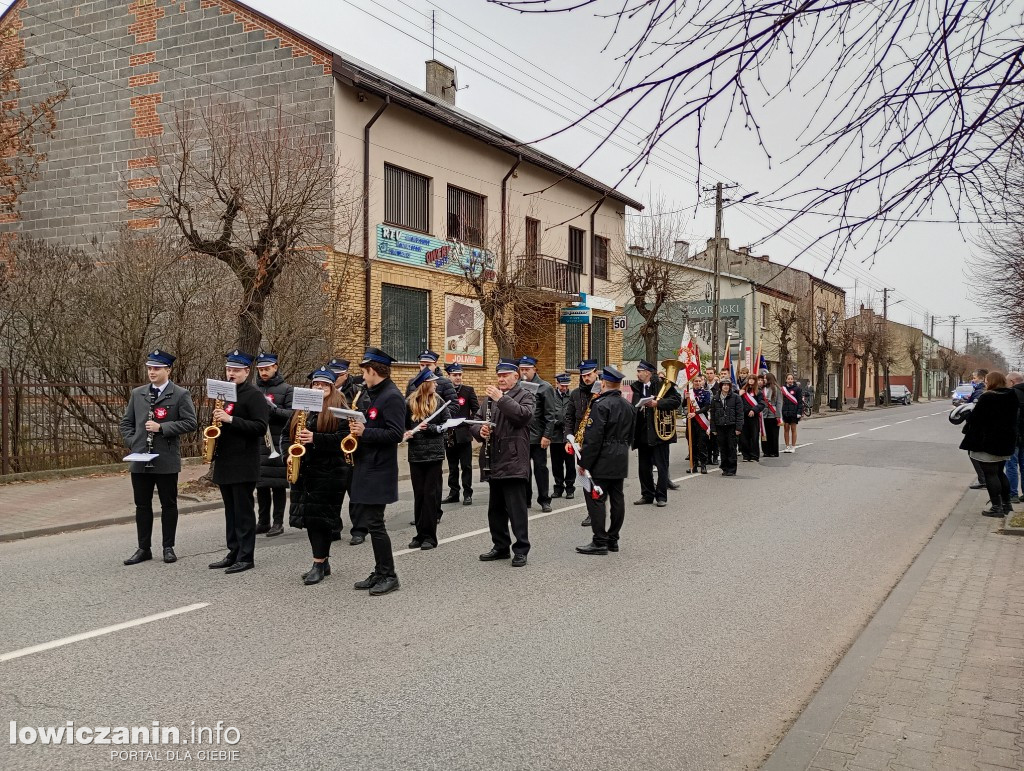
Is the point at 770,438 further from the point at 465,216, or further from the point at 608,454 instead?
the point at 608,454

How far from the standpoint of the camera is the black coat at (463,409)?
36.0 ft

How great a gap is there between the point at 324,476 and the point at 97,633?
211 centimetres

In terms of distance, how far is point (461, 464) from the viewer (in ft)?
39.0

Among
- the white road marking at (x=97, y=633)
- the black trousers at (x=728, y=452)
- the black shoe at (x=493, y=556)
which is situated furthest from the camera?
the black trousers at (x=728, y=452)

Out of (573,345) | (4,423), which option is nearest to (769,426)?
(573,345)

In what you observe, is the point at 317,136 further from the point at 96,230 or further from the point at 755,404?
the point at 755,404

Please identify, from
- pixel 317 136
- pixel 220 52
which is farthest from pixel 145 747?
pixel 220 52

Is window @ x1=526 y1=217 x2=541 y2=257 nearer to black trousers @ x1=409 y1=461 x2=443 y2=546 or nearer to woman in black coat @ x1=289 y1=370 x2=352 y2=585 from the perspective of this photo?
black trousers @ x1=409 y1=461 x2=443 y2=546

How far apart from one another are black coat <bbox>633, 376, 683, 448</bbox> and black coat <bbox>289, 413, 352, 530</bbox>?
5056 millimetres

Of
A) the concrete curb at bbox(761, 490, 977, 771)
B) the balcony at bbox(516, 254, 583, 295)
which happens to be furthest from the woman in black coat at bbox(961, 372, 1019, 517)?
the balcony at bbox(516, 254, 583, 295)

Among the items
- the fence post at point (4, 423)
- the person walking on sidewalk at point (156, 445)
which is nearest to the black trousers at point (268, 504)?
the person walking on sidewalk at point (156, 445)

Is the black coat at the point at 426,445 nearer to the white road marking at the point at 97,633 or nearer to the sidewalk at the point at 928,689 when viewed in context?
the white road marking at the point at 97,633

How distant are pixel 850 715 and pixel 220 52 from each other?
21916 millimetres

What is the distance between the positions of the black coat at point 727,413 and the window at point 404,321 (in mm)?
8869
